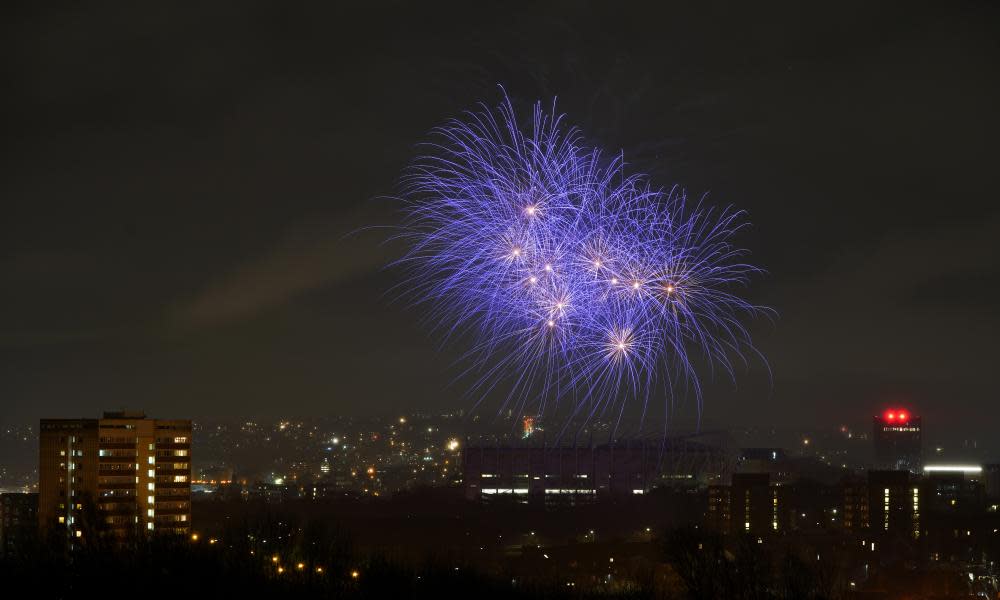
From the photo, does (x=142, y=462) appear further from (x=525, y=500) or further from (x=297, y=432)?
(x=297, y=432)

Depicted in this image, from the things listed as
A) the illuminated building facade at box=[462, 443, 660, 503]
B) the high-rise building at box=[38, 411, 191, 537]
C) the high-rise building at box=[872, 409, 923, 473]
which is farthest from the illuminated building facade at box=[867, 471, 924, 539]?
the high-rise building at box=[872, 409, 923, 473]

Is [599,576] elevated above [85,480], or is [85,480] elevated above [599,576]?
[85,480]

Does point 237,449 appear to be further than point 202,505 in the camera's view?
Answer: Yes

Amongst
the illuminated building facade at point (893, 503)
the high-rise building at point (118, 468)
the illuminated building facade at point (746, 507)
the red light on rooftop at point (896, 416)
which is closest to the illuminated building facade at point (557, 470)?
the illuminated building facade at point (746, 507)

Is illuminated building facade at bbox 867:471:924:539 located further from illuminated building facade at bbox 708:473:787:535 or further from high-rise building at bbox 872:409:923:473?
high-rise building at bbox 872:409:923:473

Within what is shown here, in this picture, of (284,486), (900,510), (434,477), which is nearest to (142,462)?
(900,510)

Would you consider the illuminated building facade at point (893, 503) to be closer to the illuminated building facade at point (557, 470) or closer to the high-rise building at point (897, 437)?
the illuminated building facade at point (557, 470)
